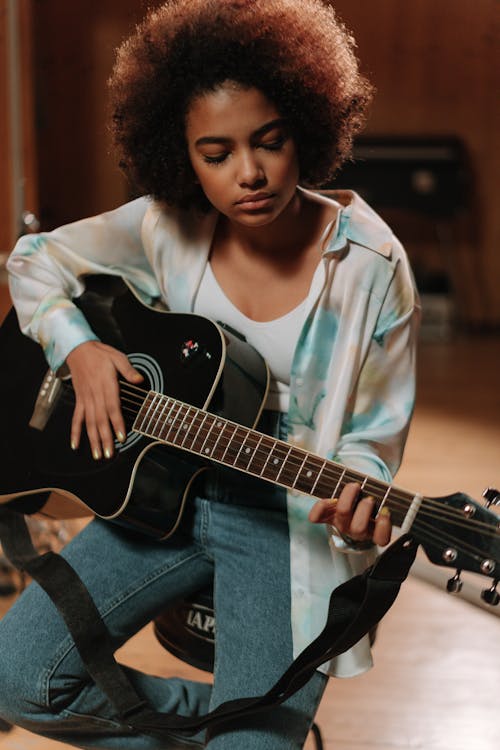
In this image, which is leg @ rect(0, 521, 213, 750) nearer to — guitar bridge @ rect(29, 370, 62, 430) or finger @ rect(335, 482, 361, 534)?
guitar bridge @ rect(29, 370, 62, 430)

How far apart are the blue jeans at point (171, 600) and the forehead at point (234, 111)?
421 millimetres

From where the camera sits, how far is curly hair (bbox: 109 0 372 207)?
137cm

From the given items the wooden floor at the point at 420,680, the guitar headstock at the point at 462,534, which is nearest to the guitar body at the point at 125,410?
the guitar headstock at the point at 462,534

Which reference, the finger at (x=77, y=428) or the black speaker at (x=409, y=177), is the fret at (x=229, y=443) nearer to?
the finger at (x=77, y=428)

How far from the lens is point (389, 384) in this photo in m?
1.40

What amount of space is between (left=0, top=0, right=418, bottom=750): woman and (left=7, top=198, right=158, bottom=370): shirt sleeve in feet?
0.06

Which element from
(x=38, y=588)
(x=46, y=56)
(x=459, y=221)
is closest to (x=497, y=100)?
(x=459, y=221)

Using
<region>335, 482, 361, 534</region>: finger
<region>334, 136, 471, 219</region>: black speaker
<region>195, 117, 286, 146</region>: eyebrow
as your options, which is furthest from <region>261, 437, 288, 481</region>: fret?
<region>334, 136, 471, 219</region>: black speaker

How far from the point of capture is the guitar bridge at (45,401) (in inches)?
60.6

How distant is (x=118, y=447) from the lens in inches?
56.3

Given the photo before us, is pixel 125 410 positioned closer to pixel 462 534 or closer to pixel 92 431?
pixel 92 431

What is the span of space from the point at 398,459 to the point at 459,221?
16.1 ft

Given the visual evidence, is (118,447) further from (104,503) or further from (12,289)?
(12,289)

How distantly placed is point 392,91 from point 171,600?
5033 millimetres
